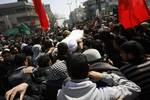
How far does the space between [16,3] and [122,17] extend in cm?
10298

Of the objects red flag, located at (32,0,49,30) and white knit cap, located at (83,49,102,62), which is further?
red flag, located at (32,0,49,30)

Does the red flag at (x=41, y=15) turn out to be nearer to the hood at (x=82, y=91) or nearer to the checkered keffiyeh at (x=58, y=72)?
the checkered keffiyeh at (x=58, y=72)

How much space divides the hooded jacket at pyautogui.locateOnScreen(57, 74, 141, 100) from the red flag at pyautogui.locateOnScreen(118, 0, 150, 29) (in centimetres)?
324

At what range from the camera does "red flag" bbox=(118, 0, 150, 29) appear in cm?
653

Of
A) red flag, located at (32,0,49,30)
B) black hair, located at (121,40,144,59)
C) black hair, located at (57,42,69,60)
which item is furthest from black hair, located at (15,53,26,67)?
red flag, located at (32,0,49,30)

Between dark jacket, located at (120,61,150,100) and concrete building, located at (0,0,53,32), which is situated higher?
dark jacket, located at (120,61,150,100)

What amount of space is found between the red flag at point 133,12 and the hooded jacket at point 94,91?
3.24 m

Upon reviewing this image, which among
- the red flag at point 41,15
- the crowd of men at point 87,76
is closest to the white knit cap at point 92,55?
the crowd of men at point 87,76

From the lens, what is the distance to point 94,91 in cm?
330

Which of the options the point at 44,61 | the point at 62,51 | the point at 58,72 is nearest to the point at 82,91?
the point at 58,72

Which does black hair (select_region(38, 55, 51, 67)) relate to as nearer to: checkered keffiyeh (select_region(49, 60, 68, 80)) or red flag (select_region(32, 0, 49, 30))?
checkered keffiyeh (select_region(49, 60, 68, 80))

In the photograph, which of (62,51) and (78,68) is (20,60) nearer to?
(62,51)

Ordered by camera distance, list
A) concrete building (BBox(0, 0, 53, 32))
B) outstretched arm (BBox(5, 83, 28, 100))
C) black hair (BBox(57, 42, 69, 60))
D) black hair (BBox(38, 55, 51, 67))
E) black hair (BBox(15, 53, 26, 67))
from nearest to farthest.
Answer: outstretched arm (BBox(5, 83, 28, 100))
black hair (BBox(57, 42, 69, 60))
black hair (BBox(38, 55, 51, 67))
black hair (BBox(15, 53, 26, 67))
concrete building (BBox(0, 0, 53, 32))

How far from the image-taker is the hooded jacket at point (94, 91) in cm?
327
